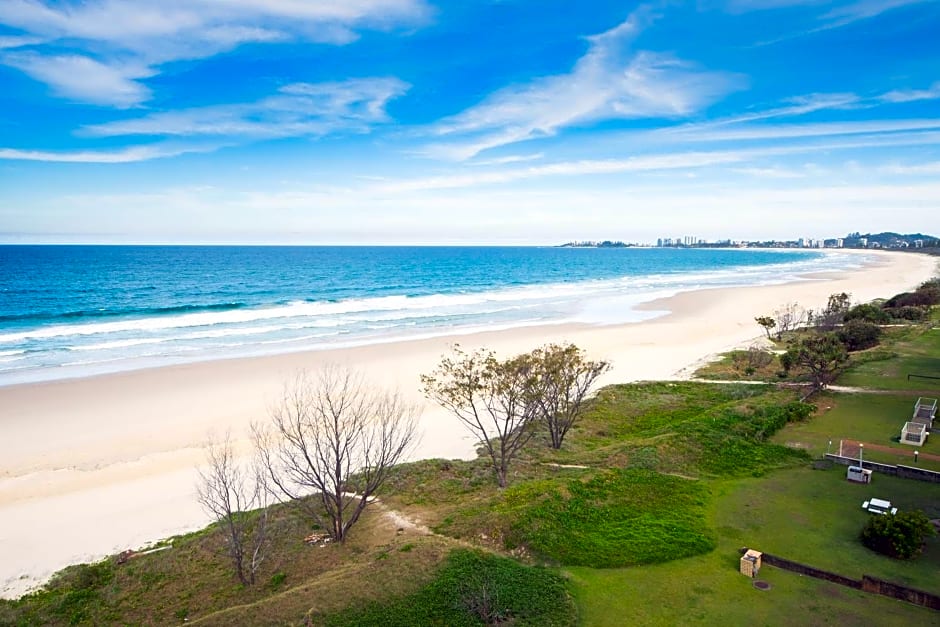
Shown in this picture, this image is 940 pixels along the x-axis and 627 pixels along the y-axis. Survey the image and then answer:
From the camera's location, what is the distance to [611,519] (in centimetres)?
1638

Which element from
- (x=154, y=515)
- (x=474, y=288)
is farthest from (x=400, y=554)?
(x=474, y=288)

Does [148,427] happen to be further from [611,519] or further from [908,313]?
[908,313]

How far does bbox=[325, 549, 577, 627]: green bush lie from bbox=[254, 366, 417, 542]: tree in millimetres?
3891

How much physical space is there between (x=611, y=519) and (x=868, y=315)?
1644 inches

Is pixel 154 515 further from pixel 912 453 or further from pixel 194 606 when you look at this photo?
pixel 912 453

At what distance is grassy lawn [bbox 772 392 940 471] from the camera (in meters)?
20.5

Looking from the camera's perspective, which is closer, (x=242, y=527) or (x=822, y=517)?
(x=242, y=527)

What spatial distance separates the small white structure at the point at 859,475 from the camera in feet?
59.8

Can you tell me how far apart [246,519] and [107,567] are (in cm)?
368

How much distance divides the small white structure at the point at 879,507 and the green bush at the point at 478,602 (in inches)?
385

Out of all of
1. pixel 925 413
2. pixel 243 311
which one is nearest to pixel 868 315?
pixel 925 413

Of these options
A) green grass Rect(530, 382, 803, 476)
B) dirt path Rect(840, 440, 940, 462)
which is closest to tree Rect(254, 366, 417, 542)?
green grass Rect(530, 382, 803, 476)

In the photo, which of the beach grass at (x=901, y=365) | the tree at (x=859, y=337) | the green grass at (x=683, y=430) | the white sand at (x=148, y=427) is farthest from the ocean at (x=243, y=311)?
the beach grass at (x=901, y=365)

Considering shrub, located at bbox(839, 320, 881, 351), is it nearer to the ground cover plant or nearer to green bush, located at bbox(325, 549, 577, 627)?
green bush, located at bbox(325, 549, 577, 627)
